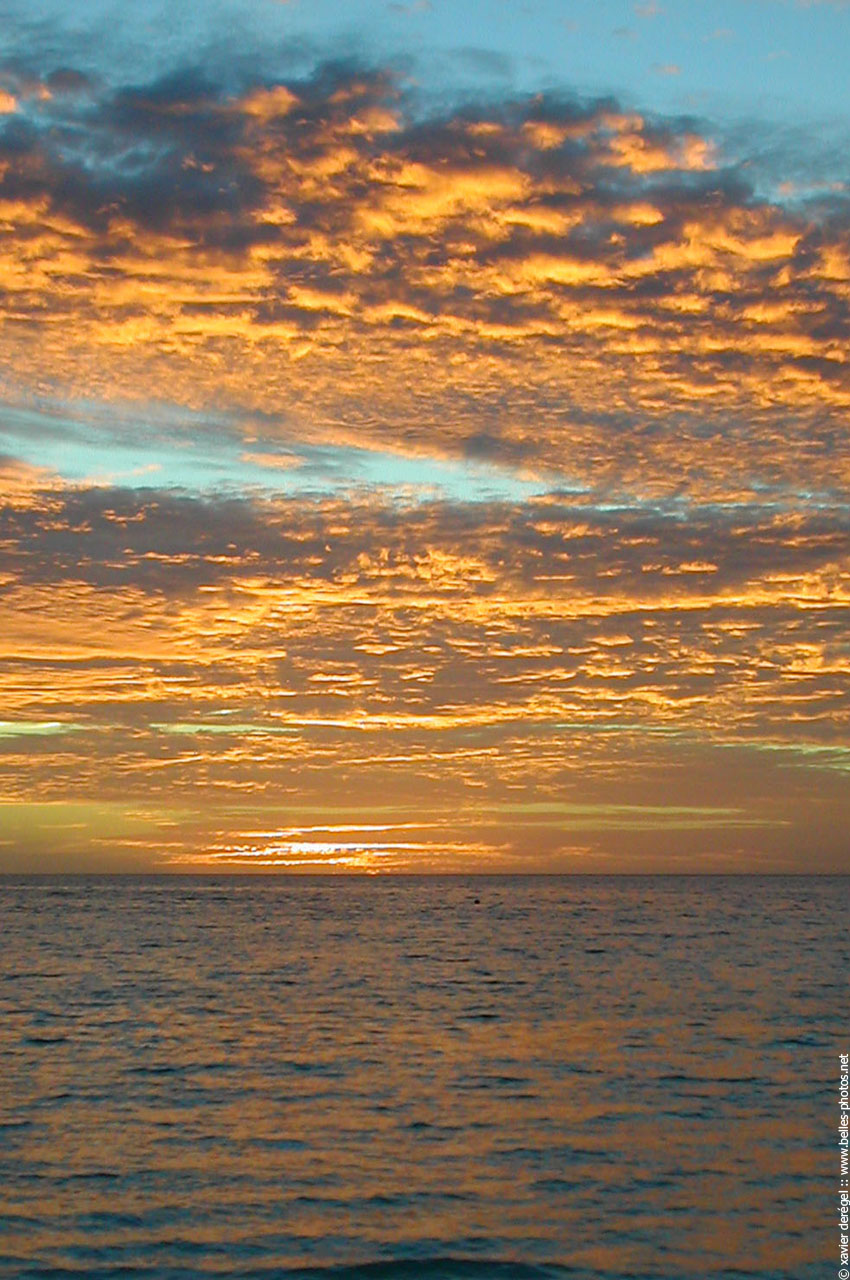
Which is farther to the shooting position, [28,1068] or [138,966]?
[138,966]

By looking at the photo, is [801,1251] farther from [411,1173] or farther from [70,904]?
[70,904]

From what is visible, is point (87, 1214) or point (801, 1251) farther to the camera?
point (87, 1214)

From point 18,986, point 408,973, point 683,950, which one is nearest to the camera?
point 18,986

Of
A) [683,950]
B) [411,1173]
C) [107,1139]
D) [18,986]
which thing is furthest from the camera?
[683,950]

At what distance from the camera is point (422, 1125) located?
27.4 m

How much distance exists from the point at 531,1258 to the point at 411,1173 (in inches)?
189

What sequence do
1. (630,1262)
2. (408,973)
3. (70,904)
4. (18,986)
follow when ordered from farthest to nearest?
(70,904), (408,973), (18,986), (630,1262)

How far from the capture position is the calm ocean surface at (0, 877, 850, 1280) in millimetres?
19734

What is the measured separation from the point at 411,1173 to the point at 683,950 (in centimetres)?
5666

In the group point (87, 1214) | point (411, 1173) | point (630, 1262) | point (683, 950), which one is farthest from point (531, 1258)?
point (683, 950)

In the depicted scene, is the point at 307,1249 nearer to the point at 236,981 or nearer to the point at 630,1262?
the point at 630,1262

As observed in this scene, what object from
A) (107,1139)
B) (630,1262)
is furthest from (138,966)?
(630,1262)

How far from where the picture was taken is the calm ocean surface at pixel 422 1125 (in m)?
19.7

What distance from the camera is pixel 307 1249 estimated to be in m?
19.5
